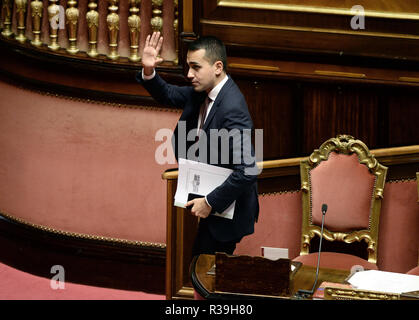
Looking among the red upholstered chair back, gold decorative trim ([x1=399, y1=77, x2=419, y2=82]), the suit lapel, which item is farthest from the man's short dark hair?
gold decorative trim ([x1=399, y1=77, x2=419, y2=82])

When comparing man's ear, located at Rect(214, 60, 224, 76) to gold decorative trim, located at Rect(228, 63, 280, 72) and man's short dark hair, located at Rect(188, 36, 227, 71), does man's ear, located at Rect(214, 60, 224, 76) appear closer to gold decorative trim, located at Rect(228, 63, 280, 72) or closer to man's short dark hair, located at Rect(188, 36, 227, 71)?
man's short dark hair, located at Rect(188, 36, 227, 71)

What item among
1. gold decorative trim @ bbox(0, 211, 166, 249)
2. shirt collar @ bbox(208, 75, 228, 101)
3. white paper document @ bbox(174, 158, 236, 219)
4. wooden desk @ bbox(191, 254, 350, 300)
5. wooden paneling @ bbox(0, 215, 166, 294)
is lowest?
wooden paneling @ bbox(0, 215, 166, 294)

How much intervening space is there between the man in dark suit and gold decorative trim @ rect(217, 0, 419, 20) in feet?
4.05

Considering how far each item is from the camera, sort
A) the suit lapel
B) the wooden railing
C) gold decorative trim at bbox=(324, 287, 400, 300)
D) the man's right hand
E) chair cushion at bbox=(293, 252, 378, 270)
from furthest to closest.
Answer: the wooden railing < chair cushion at bbox=(293, 252, 378, 270) < the man's right hand < the suit lapel < gold decorative trim at bbox=(324, 287, 400, 300)

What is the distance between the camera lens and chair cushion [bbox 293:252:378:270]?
344cm

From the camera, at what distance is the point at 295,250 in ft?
12.4

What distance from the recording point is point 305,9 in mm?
4340

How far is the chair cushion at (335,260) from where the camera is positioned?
136 inches

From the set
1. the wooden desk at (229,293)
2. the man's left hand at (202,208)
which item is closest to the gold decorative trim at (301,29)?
the man's left hand at (202,208)

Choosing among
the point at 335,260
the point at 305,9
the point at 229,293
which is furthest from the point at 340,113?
the point at 229,293

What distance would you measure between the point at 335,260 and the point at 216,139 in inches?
35.2

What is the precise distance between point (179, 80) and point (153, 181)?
1.93 ft
